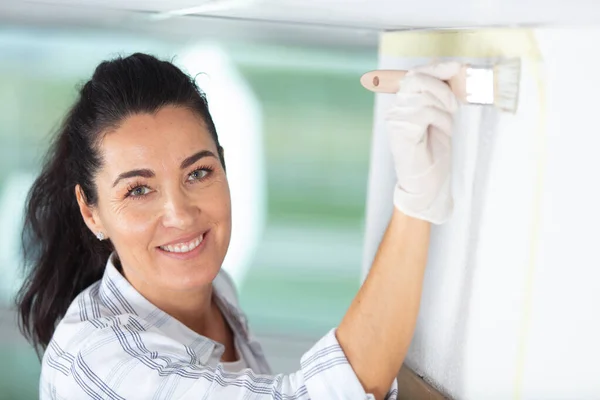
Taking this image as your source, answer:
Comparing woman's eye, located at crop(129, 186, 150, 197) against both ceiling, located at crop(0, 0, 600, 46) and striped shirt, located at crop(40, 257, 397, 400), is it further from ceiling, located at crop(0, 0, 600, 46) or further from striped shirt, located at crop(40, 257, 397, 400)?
ceiling, located at crop(0, 0, 600, 46)

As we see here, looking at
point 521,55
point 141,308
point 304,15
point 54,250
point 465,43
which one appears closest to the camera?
point 521,55

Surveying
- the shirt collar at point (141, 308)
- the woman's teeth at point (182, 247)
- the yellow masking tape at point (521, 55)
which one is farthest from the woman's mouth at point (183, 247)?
the yellow masking tape at point (521, 55)

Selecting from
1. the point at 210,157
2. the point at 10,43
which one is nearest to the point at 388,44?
the point at 210,157

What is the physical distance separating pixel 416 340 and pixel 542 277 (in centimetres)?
38

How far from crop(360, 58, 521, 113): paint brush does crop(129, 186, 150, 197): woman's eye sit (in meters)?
0.44

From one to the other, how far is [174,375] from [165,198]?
0.26 metres

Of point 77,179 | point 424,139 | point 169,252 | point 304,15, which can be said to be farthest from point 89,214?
point 424,139

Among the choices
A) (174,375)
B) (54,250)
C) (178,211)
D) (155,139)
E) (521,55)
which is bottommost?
(174,375)

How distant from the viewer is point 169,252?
116cm

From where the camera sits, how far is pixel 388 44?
1.24 metres

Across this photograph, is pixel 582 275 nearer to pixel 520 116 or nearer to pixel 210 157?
pixel 520 116

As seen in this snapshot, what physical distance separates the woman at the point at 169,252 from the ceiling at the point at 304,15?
9 cm

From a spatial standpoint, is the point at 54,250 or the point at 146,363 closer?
the point at 146,363

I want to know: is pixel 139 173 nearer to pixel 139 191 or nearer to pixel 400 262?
pixel 139 191
